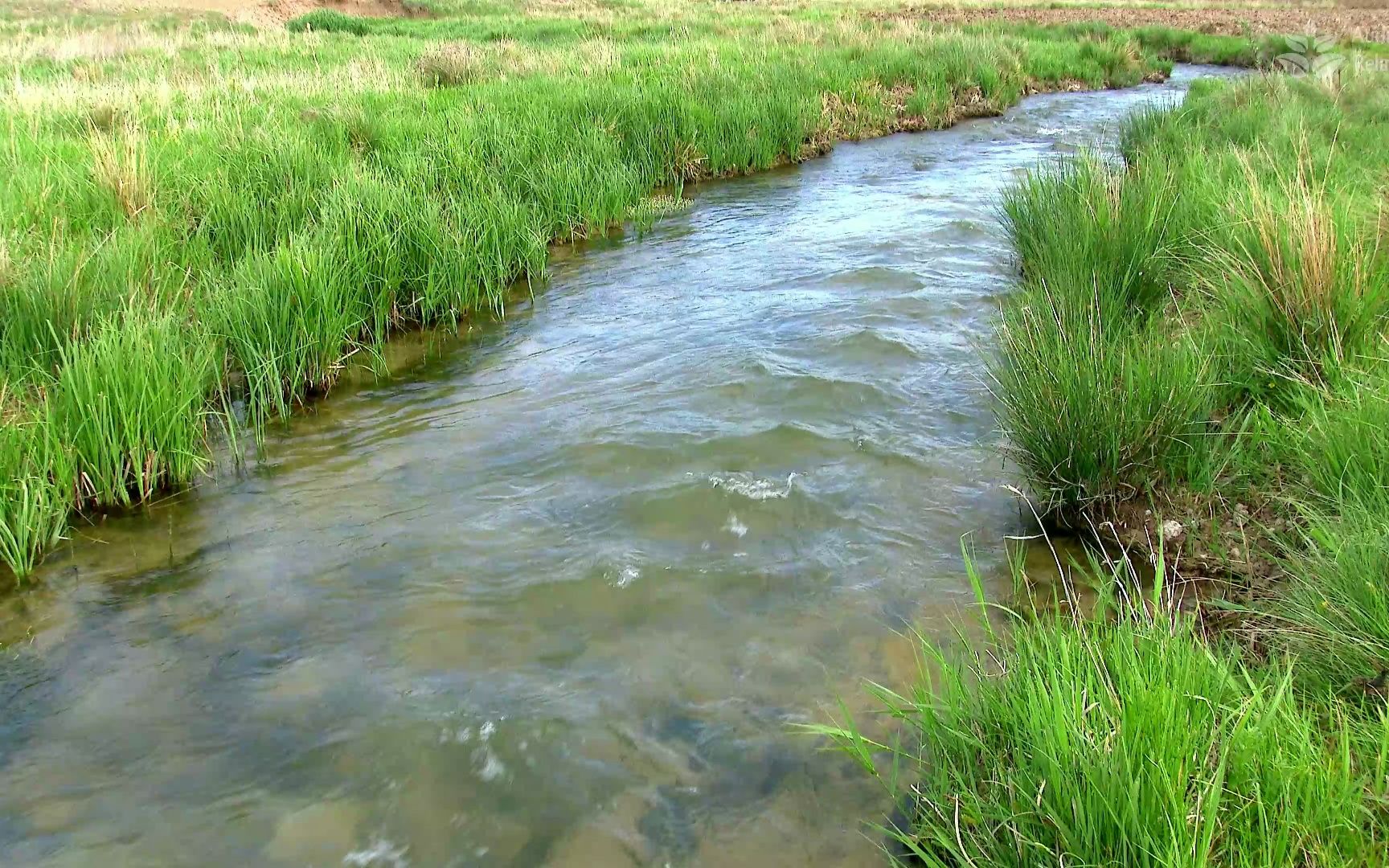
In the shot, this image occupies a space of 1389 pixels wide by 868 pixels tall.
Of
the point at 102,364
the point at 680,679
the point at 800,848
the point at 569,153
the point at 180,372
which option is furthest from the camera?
the point at 569,153

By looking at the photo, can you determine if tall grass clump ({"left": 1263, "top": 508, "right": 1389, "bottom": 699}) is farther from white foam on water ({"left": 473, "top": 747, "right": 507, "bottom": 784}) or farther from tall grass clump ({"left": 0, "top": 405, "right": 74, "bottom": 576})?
tall grass clump ({"left": 0, "top": 405, "right": 74, "bottom": 576})

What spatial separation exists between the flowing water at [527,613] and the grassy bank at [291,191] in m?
0.45

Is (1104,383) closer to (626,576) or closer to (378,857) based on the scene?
(626,576)

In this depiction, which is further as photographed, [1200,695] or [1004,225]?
[1004,225]

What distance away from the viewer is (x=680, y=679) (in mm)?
2994

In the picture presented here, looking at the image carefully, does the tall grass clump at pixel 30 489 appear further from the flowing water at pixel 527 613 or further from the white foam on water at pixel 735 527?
the white foam on water at pixel 735 527

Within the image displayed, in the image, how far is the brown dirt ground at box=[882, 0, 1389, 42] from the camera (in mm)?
24484

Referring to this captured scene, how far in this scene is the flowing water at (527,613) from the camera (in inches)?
97.6

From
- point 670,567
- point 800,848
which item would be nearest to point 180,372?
point 670,567

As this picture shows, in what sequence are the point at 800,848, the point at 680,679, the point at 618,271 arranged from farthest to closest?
the point at 618,271 → the point at 680,679 → the point at 800,848

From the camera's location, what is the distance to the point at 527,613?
11.0ft

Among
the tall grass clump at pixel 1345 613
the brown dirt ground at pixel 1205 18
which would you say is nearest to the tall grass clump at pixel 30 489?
the tall grass clump at pixel 1345 613

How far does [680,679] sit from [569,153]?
710cm

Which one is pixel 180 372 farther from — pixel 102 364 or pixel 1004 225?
pixel 1004 225
